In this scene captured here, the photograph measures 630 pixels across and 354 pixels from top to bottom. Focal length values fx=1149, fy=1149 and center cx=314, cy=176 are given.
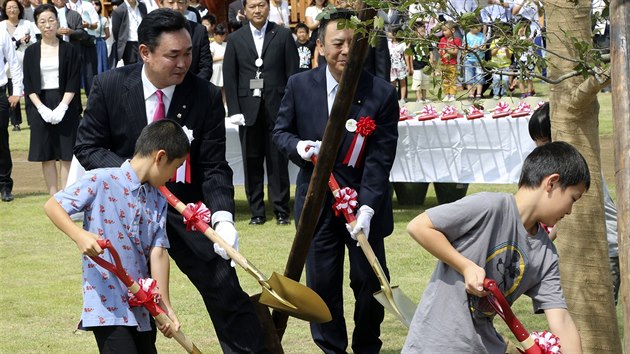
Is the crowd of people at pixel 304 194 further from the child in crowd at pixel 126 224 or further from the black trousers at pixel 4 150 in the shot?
the black trousers at pixel 4 150

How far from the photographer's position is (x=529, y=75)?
504 cm

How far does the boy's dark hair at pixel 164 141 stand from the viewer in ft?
17.0

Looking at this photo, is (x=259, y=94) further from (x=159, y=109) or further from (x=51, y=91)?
(x=159, y=109)

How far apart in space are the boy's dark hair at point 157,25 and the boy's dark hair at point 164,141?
68 centimetres

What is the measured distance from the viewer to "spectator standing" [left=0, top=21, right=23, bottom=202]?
13539 mm

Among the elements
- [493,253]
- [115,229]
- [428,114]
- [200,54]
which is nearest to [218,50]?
[200,54]

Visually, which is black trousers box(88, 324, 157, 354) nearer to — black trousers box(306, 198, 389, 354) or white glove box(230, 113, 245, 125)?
black trousers box(306, 198, 389, 354)

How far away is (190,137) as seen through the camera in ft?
19.3

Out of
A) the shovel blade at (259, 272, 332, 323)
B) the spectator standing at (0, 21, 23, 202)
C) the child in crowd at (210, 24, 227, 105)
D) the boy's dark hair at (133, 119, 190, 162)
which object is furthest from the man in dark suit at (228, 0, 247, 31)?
the boy's dark hair at (133, 119, 190, 162)

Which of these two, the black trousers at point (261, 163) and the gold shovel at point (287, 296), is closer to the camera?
the gold shovel at point (287, 296)

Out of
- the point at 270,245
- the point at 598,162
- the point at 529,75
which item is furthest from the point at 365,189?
the point at 270,245

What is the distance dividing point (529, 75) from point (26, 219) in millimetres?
8434

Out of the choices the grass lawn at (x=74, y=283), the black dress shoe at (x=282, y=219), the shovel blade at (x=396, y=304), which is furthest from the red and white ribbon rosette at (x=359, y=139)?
the black dress shoe at (x=282, y=219)

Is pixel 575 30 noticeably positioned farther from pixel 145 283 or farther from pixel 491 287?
pixel 145 283
